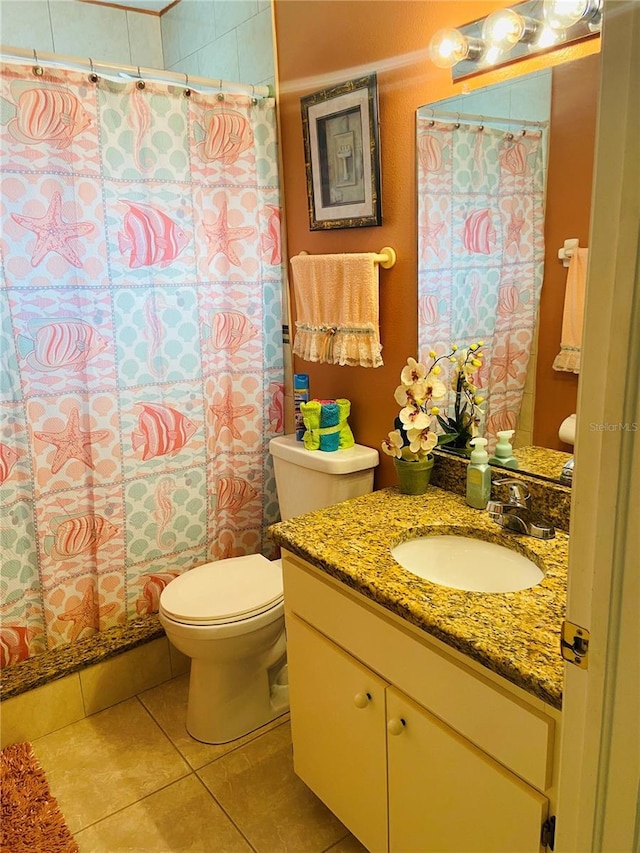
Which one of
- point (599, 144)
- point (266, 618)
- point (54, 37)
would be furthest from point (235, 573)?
point (54, 37)

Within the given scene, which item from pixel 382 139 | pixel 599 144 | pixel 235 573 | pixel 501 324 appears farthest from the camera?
pixel 235 573

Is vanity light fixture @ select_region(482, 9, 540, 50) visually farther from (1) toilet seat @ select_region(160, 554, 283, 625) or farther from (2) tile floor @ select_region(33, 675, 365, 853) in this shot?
(2) tile floor @ select_region(33, 675, 365, 853)

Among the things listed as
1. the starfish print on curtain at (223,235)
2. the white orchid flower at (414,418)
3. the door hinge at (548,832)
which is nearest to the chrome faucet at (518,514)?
the white orchid flower at (414,418)

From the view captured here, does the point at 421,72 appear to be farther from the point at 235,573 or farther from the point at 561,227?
the point at 235,573

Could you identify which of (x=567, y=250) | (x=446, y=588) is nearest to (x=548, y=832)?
(x=446, y=588)

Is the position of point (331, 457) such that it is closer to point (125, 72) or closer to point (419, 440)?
point (419, 440)

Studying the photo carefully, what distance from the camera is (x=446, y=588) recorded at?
1.28 metres

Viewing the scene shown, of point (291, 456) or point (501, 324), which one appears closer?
point (501, 324)

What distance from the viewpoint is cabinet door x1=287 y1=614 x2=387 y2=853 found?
4.58 ft

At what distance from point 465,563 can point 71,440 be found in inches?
49.5

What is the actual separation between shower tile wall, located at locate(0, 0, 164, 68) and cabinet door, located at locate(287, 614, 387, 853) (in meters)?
2.09

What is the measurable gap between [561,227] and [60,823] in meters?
1.98

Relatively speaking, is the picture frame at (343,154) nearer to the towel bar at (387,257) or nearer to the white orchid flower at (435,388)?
the towel bar at (387,257)

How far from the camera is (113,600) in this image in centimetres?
221
